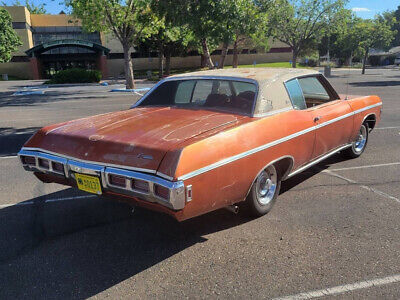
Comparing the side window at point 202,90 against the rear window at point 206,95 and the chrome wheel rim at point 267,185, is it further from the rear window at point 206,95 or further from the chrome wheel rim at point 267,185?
the chrome wheel rim at point 267,185

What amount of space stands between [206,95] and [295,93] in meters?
1.08

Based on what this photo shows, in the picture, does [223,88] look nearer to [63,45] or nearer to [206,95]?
[206,95]

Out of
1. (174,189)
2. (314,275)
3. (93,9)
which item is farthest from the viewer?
(93,9)

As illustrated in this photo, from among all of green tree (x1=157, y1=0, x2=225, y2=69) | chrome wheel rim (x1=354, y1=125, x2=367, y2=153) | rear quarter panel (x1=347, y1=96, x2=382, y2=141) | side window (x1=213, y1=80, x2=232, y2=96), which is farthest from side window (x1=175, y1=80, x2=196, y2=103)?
green tree (x1=157, y1=0, x2=225, y2=69)

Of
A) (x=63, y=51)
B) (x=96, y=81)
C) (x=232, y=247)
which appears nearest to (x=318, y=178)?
(x=232, y=247)

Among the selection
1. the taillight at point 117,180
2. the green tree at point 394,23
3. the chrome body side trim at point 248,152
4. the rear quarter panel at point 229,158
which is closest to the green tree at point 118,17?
the chrome body side trim at point 248,152

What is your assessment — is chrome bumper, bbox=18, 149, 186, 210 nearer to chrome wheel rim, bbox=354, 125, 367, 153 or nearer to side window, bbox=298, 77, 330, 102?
side window, bbox=298, 77, 330, 102

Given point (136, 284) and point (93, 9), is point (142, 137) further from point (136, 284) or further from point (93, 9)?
point (93, 9)

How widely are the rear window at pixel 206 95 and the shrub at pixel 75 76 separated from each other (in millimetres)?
32516

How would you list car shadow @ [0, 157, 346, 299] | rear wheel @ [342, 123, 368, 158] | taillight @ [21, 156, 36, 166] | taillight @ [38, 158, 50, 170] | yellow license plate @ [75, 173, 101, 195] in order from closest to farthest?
car shadow @ [0, 157, 346, 299], yellow license plate @ [75, 173, 101, 195], taillight @ [38, 158, 50, 170], taillight @ [21, 156, 36, 166], rear wheel @ [342, 123, 368, 158]

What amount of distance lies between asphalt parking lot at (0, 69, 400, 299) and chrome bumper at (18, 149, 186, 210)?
62 centimetres

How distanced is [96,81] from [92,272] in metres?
34.7

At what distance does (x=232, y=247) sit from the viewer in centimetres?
335

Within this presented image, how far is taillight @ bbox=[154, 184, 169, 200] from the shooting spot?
2760 mm
